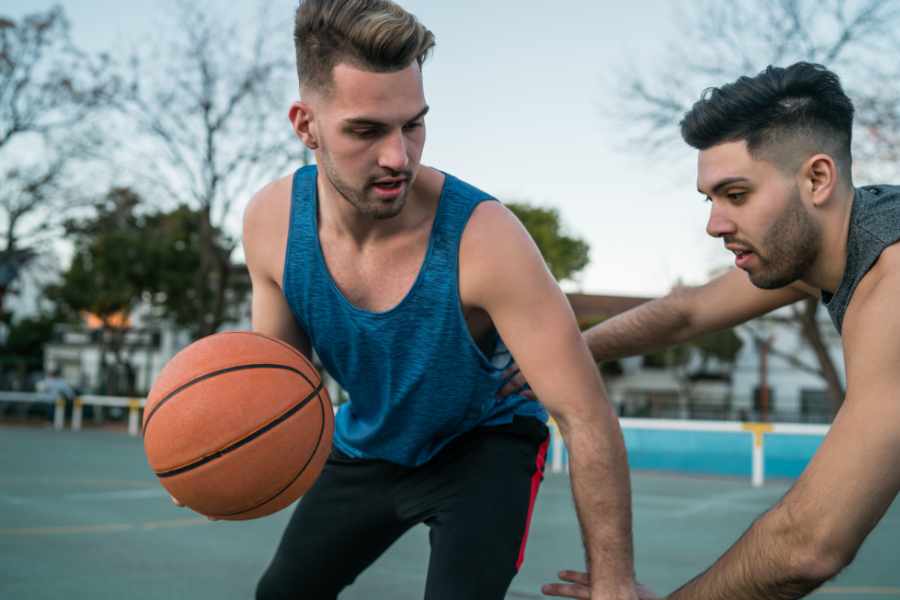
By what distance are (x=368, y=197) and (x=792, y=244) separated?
1.14m

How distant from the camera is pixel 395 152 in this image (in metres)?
2.49

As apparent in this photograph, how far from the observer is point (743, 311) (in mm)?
3117

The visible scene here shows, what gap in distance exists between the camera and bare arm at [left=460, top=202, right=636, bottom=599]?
7.50ft

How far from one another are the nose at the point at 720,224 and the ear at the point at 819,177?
196 mm

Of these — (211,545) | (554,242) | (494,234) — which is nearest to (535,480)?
(494,234)

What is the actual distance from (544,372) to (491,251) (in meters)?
0.38

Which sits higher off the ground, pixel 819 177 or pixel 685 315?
pixel 819 177

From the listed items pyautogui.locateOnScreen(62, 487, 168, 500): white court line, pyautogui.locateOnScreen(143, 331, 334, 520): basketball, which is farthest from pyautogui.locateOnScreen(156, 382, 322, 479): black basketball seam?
pyautogui.locateOnScreen(62, 487, 168, 500): white court line

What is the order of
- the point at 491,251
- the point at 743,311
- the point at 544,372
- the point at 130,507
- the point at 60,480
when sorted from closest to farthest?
the point at 544,372
the point at 491,251
the point at 743,311
the point at 130,507
the point at 60,480

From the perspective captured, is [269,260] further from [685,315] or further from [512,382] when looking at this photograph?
[685,315]

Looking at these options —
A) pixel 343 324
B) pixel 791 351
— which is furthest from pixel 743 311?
pixel 791 351

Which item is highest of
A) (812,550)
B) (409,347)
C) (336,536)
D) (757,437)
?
(409,347)

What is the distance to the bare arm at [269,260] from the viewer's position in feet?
9.59

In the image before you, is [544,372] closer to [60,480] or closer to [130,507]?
[130,507]
